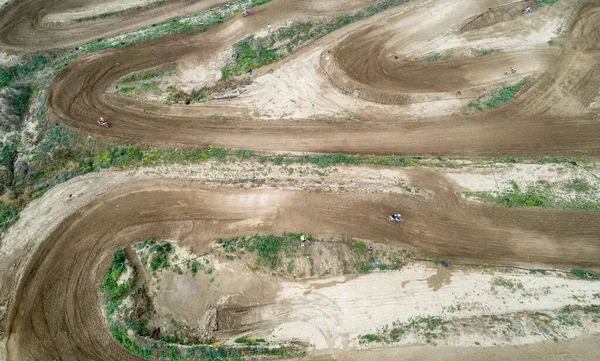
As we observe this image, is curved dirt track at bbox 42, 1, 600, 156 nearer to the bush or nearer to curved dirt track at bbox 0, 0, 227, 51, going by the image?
curved dirt track at bbox 0, 0, 227, 51

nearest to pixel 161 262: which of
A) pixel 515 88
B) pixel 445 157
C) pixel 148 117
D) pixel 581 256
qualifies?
pixel 148 117

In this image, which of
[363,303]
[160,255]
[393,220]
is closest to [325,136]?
[393,220]

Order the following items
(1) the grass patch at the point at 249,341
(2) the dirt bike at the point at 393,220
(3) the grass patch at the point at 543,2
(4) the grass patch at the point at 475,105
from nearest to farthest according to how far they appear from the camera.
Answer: (1) the grass patch at the point at 249,341, (2) the dirt bike at the point at 393,220, (4) the grass patch at the point at 475,105, (3) the grass patch at the point at 543,2

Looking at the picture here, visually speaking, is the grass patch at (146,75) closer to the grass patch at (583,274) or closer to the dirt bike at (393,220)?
the dirt bike at (393,220)

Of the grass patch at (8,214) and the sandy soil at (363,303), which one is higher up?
the grass patch at (8,214)

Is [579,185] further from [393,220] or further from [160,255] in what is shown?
[160,255]

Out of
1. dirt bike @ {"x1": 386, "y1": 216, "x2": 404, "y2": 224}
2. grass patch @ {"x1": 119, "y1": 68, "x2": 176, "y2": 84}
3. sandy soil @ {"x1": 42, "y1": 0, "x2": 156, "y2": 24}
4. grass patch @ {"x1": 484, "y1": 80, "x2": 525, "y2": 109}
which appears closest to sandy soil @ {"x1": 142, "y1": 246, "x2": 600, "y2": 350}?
dirt bike @ {"x1": 386, "y1": 216, "x2": 404, "y2": 224}

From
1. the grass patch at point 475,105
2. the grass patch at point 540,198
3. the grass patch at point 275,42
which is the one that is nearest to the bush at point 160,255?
the grass patch at point 275,42
